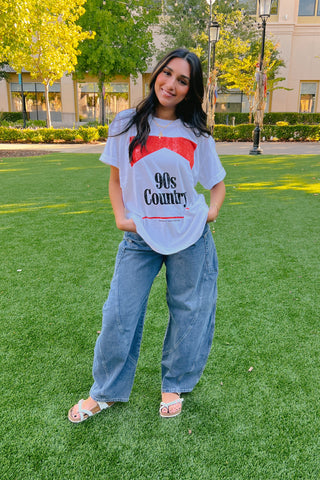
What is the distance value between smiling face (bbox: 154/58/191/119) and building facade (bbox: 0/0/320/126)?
112 ft

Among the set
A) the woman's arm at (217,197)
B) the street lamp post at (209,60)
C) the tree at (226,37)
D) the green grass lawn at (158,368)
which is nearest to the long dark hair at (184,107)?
the woman's arm at (217,197)

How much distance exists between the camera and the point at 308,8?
34.1 m

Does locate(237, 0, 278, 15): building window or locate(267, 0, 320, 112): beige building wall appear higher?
locate(237, 0, 278, 15): building window

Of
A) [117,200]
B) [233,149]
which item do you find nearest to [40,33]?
[233,149]

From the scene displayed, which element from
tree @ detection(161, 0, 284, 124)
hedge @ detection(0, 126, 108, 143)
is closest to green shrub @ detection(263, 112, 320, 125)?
tree @ detection(161, 0, 284, 124)

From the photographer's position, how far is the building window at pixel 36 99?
38812 millimetres

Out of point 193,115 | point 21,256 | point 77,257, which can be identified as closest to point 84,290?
point 77,257

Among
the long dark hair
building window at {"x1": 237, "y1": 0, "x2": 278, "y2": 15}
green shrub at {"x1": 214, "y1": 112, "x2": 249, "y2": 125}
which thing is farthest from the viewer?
green shrub at {"x1": 214, "y1": 112, "x2": 249, "y2": 125}

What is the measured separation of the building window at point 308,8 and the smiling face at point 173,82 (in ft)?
128

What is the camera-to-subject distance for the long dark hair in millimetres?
1976

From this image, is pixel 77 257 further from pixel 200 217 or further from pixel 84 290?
pixel 200 217

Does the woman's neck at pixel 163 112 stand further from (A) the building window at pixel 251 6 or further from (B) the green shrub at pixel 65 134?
(A) the building window at pixel 251 6

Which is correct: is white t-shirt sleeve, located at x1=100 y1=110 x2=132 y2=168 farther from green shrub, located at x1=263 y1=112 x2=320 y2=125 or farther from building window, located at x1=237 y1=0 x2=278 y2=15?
building window, located at x1=237 y1=0 x2=278 y2=15

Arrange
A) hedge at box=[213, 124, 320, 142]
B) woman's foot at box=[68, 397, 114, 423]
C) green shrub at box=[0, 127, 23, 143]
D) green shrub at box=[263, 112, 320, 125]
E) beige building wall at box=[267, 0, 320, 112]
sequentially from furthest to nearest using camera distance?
beige building wall at box=[267, 0, 320, 112] → green shrub at box=[263, 112, 320, 125] → hedge at box=[213, 124, 320, 142] → green shrub at box=[0, 127, 23, 143] → woman's foot at box=[68, 397, 114, 423]
